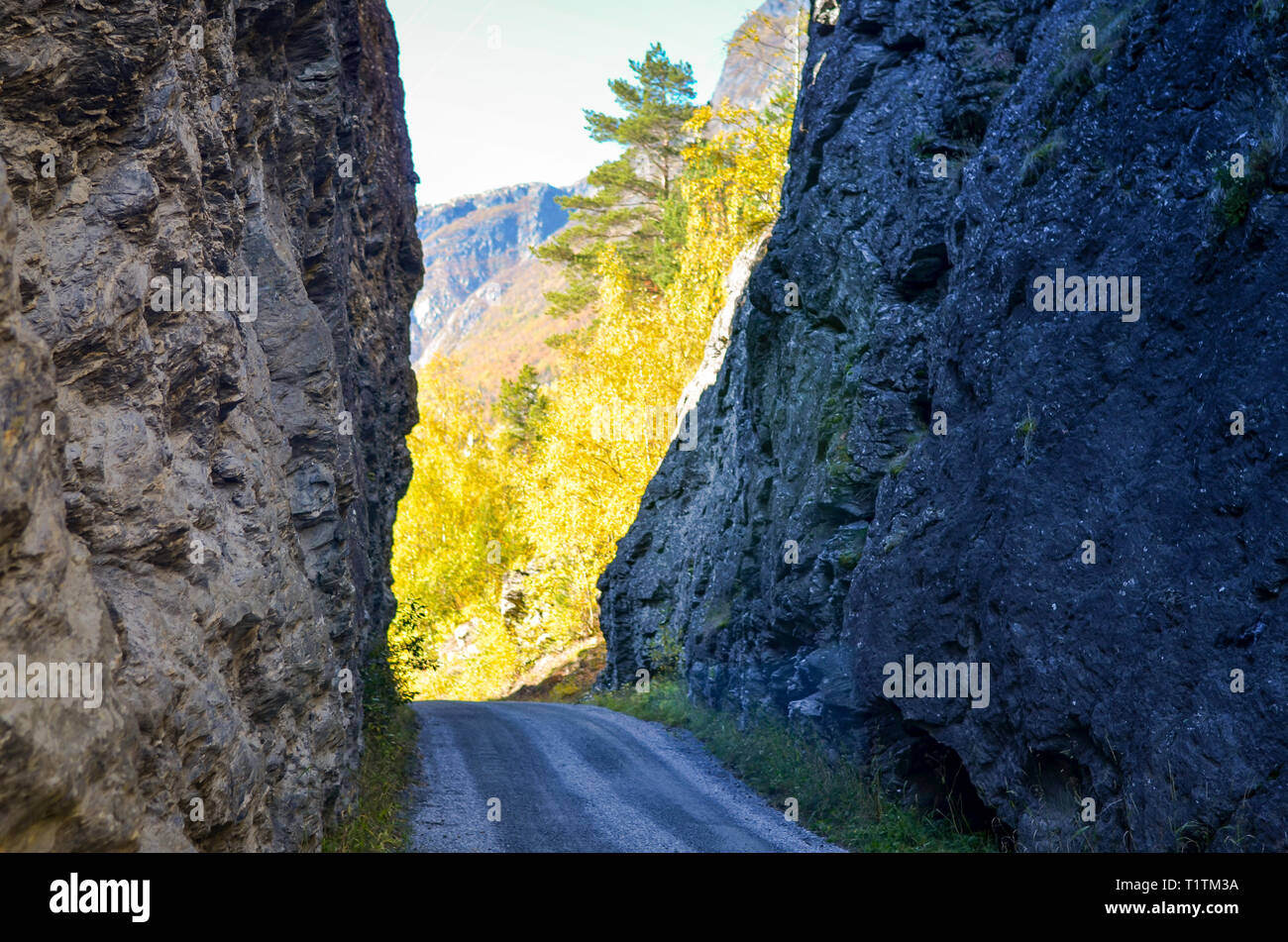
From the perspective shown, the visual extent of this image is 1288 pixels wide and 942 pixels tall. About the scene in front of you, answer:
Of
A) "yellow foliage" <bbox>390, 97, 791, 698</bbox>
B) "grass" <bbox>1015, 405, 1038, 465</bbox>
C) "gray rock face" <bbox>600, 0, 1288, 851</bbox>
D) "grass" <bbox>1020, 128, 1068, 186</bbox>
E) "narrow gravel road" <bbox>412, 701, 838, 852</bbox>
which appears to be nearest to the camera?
"gray rock face" <bbox>600, 0, 1288, 851</bbox>

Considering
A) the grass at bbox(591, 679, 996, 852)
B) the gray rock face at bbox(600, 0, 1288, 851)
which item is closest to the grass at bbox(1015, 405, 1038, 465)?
the gray rock face at bbox(600, 0, 1288, 851)

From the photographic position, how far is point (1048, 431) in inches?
385

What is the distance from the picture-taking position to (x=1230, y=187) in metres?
8.04

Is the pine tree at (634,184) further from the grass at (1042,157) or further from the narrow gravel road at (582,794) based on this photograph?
the grass at (1042,157)

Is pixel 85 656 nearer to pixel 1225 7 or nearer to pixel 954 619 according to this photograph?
pixel 954 619

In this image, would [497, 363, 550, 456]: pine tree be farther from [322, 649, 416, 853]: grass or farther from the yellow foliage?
[322, 649, 416, 853]: grass

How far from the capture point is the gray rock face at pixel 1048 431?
24.8 feet

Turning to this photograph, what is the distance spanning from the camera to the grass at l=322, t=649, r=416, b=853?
10.0 metres

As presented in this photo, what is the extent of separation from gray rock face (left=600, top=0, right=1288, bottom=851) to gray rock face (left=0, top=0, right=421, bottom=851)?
7076 millimetres

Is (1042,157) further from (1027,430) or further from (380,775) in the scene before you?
(380,775)

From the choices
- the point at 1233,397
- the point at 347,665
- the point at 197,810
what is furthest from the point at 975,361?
the point at 197,810

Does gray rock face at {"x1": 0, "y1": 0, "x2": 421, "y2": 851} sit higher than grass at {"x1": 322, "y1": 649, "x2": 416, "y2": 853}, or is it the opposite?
gray rock face at {"x1": 0, "y1": 0, "x2": 421, "y2": 851}

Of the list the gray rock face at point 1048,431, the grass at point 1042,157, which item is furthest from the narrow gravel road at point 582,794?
the grass at point 1042,157

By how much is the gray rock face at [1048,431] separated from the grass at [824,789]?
1.27 ft
